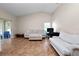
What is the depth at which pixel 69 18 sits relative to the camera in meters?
4.11

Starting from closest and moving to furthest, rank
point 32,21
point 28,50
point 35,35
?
point 28,50 → point 35,35 → point 32,21

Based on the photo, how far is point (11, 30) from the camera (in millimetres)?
5707

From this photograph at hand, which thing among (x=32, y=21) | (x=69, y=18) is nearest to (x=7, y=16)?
(x=32, y=21)

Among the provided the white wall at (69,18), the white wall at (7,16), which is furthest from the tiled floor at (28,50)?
the white wall at (69,18)

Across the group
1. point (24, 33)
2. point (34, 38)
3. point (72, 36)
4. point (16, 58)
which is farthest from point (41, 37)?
point (16, 58)

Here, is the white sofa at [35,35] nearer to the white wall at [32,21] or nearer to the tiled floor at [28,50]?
the white wall at [32,21]

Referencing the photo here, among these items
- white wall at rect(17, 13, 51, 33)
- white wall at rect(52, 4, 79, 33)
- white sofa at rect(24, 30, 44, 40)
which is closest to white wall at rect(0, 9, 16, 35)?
white wall at rect(17, 13, 51, 33)

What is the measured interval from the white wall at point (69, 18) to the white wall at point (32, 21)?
6.19ft

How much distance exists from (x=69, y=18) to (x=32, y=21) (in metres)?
3.73

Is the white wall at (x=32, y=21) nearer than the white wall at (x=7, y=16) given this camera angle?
No

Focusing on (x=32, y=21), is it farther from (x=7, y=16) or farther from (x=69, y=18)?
(x=69, y=18)

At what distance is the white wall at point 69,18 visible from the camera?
3688 mm

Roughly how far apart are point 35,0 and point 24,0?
0.29ft

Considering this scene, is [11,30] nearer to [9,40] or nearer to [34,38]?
[9,40]
